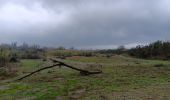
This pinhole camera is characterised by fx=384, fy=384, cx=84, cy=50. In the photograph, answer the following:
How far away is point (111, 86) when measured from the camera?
755 inches

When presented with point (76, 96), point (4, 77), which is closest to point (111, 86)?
point (76, 96)

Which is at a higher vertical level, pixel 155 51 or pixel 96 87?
pixel 155 51

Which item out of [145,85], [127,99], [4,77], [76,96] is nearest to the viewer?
[127,99]

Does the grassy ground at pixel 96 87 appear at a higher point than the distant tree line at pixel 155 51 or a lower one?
lower

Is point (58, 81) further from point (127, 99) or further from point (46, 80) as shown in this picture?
point (127, 99)

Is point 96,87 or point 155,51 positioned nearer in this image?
point 96,87

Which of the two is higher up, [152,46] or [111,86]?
[152,46]

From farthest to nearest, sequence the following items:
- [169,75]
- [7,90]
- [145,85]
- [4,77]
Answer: [4,77] → [169,75] → [7,90] → [145,85]

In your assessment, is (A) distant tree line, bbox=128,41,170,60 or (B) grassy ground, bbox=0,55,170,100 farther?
(A) distant tree line, bbox=128,41,170,60

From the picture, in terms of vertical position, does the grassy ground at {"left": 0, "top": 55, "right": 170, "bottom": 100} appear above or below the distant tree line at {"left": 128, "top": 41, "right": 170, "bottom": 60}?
below

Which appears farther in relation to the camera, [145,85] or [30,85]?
[30,85]

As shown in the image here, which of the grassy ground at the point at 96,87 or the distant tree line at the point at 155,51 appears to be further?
the distant tree line at the point at 155,51

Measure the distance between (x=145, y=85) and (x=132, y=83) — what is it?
3.49 ft

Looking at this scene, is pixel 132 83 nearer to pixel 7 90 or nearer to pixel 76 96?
pixel 76 96
